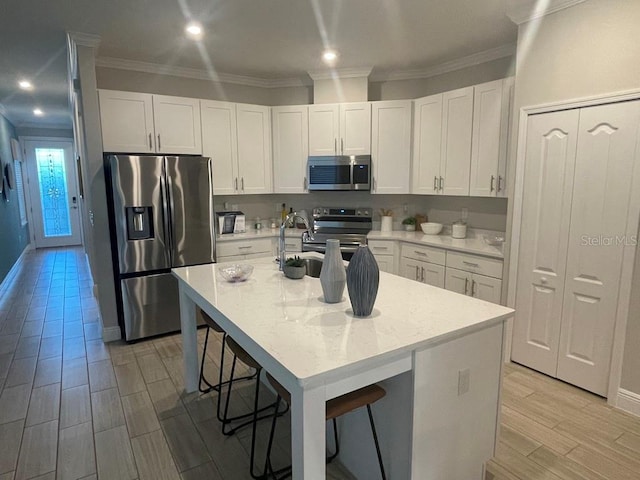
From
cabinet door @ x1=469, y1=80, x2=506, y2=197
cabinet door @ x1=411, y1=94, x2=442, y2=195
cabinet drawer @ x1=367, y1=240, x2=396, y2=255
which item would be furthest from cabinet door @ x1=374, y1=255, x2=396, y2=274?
cabinet door @ x1=469, y1=80, x2=506, y2=197

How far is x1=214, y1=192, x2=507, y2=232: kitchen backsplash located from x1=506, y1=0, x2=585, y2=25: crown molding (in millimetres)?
1592

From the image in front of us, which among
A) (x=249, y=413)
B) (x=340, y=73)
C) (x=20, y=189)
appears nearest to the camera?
(x=249, y=413)

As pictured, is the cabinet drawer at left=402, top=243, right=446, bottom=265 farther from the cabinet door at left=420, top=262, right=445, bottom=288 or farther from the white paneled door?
the white paneled door

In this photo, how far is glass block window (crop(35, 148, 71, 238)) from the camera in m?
8.45

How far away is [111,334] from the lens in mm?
3648

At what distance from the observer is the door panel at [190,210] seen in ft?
12.0

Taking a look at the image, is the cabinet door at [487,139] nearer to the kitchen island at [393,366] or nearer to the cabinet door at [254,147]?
the kitchen island at [393,366]

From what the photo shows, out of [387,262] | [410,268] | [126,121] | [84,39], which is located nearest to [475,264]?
[410,268]

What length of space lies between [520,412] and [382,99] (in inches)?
138

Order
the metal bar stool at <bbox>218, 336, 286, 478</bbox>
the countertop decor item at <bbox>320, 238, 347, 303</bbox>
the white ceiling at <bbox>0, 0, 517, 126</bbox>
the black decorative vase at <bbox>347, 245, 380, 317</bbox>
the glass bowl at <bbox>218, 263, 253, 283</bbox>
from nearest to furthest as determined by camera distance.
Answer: the black decorative vase at <bbox>347, 245, 380, 317</bbox> → the countertop decor item at <bbox>320, 238, 347, 303</bbox> → the metal bar stool at <bbox>218, 336, 286, 478</bbox> → the glass bowl at <bbox>218, 263, 253, 283</bbox> → the white ceiling at <bbox>0, 0, 517, 126</bbox>

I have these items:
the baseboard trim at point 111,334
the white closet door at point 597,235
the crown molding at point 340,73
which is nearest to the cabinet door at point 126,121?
the baseboard trim at point 111,334

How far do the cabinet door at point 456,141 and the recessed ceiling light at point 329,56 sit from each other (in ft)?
3.77

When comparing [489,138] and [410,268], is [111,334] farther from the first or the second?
[489,138]

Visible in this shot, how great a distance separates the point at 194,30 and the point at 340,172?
1989 millimetres
